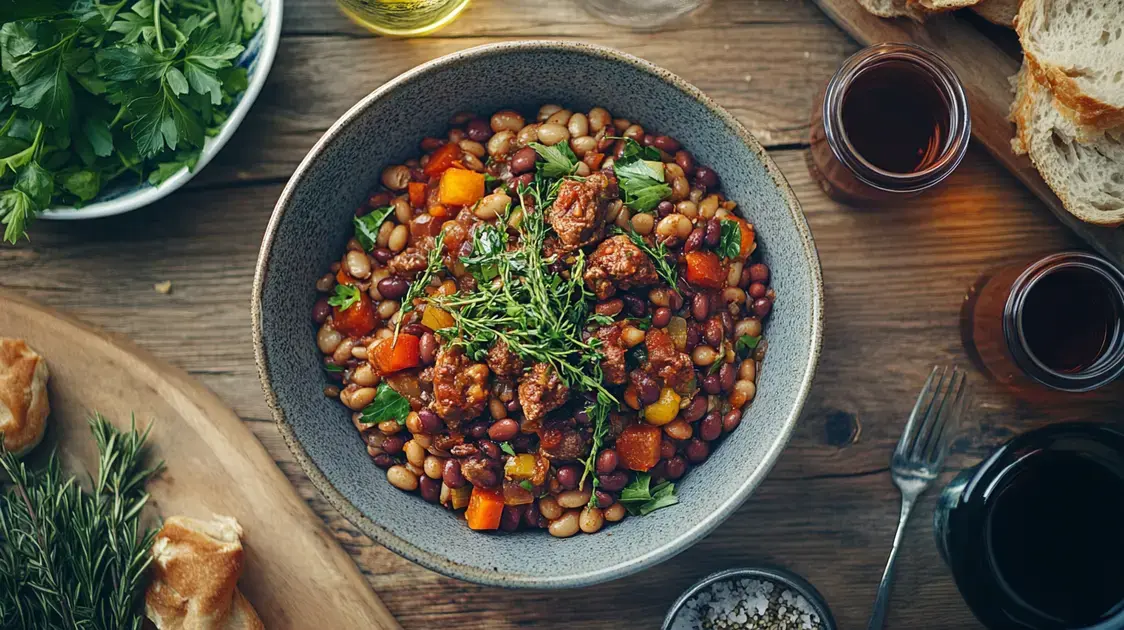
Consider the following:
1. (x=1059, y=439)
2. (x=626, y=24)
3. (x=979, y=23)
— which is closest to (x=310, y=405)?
(x=626, y=24)

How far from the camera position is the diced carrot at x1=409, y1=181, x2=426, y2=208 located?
2.25 metres

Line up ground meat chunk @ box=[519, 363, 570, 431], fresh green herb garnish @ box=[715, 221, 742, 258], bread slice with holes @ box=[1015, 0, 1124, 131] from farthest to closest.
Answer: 1. bread slice with holes @ box=[1015, 0, 1124, 131]
2. fresh green herb garnish @ box=[715, 221, 742, 258]
3. ground meat chunk @ box=[519, 363, 570, 431]

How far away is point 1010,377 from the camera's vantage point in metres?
2.44

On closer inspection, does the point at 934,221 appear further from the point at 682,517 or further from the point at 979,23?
the point at 682,517

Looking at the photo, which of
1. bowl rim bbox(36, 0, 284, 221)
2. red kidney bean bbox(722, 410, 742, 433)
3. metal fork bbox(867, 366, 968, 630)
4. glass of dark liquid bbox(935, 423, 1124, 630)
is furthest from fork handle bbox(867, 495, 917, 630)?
bowl rim bbox(36, 0, 284, 221)

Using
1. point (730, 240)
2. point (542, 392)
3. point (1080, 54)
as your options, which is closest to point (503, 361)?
point (542, 392)

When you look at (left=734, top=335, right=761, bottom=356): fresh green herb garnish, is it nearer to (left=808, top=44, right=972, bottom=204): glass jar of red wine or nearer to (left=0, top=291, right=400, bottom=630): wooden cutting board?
(left=808, top=44, right=972, bottom=204): glass jar of red wine

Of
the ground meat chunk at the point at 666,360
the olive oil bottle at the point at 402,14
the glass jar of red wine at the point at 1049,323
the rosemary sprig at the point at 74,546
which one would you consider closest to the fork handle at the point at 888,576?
the glass jar of red wine at the point at 1049,323

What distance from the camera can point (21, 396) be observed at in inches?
89.5

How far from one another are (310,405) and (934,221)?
6.18 feet

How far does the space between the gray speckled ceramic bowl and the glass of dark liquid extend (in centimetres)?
78

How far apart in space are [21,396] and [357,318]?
99 centimetres

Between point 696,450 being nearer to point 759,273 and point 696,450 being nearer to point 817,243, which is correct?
point 759,273

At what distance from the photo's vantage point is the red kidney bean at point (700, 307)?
6.91ft
